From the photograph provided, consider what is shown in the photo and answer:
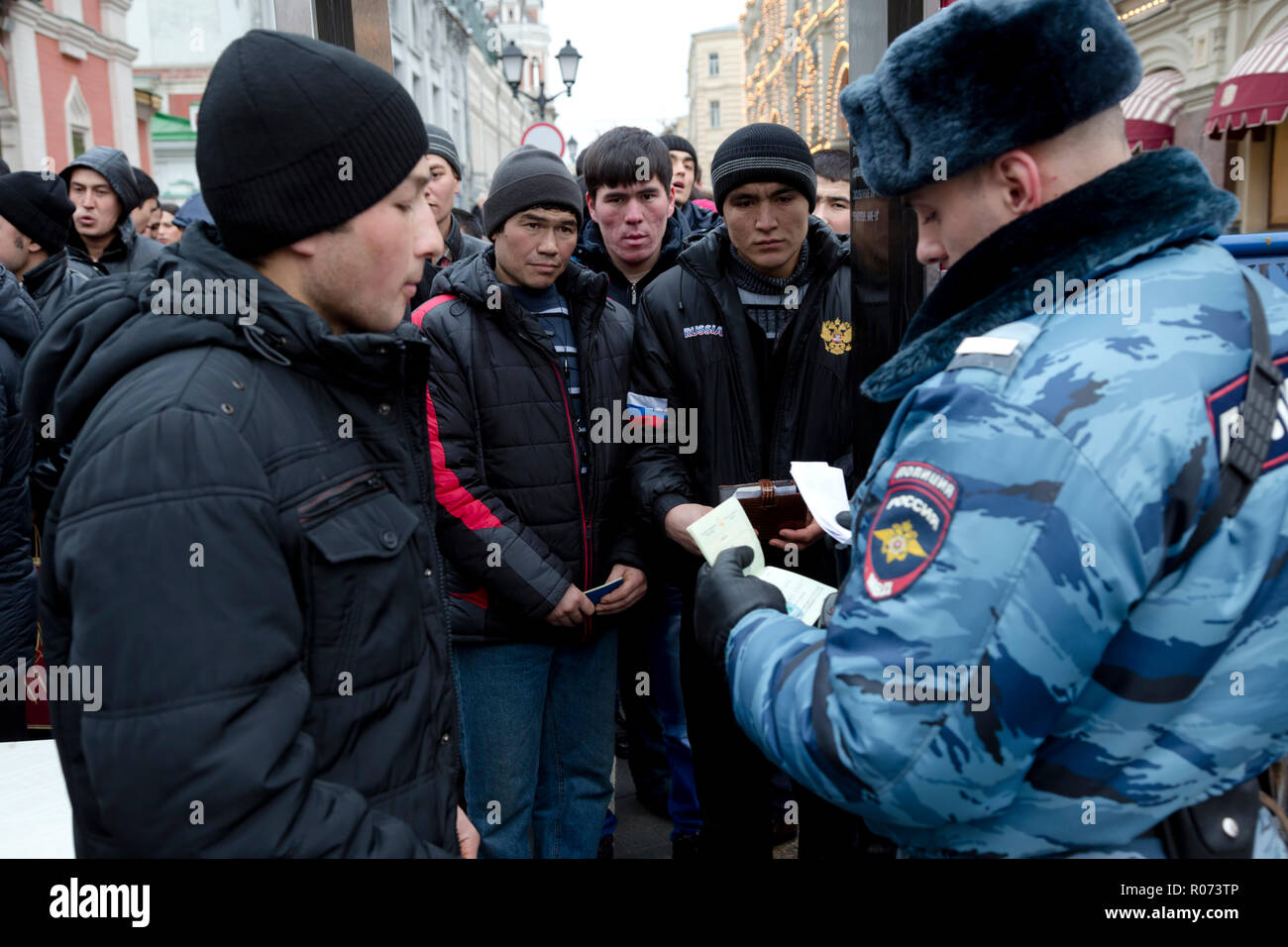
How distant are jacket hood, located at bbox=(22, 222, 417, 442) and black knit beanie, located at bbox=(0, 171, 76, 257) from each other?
3.07 metres

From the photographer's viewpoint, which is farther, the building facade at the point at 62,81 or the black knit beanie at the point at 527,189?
the building facade at the point at 62,81

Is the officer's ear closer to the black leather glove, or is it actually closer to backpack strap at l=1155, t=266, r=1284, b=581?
backpack strap at l=1155, t=266, r=1284, b=581

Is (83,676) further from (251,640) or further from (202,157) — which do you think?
(202,157)

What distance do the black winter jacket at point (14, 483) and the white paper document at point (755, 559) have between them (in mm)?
2828

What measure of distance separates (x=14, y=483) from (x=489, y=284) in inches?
80.8

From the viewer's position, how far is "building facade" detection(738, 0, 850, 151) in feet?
90.0

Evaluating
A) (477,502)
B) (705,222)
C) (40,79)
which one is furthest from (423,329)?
(40,79)

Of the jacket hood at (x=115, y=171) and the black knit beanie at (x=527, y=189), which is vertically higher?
the jacket hood at (x=115, y=171)

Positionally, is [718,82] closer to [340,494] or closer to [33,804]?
[33,804]

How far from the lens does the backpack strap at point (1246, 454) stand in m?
1.14

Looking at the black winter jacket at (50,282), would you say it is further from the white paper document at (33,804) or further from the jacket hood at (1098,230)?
the jacket hood at (1098,230)

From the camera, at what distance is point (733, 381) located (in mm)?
2936

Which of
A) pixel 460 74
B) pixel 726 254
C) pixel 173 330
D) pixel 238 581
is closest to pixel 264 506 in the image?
pixel 238 581

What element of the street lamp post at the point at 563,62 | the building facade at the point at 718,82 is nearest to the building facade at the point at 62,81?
the street lamp post at the point at 563,62
